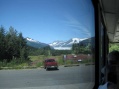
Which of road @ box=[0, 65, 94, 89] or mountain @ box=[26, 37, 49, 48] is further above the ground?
mountain @ box=[26, 37, 49, 48]

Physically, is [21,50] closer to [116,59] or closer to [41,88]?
[41,88]

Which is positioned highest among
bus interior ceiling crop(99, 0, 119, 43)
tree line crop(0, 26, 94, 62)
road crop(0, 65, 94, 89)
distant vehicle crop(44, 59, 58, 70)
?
bus interior ceiling crop(99, 0, 119, 43)

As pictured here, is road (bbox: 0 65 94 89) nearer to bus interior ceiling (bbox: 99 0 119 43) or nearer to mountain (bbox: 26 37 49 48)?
mountain (bbox: 26 37 49 48)

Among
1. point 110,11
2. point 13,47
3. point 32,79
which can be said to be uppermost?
point 110,11

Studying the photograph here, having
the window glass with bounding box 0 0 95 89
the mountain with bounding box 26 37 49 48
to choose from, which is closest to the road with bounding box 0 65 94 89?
the window glass with bounding box 0 0 95 89

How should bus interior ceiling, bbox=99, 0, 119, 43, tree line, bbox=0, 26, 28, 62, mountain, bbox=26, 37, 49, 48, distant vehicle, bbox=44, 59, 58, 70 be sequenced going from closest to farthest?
tree line, bbox=0, 26, 28, 62 → mountain, bbox=26, 37, 49, 48 → distant vehicle, bbox=44, 59, 58, 70 → bus interior ceiling, bbox=99, 0, 119, 43

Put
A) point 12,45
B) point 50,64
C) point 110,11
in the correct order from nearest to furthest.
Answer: point 12,45 → point 50,64 → point 110,11

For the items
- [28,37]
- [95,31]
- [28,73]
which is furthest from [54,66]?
[95,31]

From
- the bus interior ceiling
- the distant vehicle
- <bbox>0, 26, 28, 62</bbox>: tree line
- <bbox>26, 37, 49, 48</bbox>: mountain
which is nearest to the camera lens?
<bbox>0, 26, 28, 62</bbox>: tree line

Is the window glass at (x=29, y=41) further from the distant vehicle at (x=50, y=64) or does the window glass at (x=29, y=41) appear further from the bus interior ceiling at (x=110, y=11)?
the bus interior ceiling at (x=110, y=11)

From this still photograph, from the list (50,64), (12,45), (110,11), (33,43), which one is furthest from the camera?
(110,11)

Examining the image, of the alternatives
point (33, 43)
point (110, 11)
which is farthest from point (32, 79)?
point (110, 11)

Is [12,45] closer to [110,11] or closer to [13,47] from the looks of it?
[13,47]

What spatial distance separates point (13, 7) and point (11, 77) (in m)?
0.31
